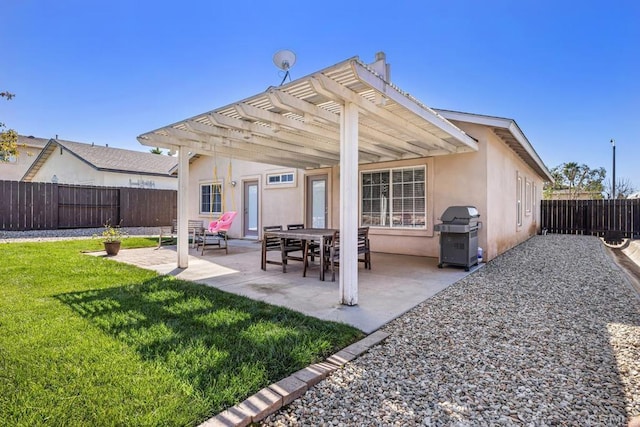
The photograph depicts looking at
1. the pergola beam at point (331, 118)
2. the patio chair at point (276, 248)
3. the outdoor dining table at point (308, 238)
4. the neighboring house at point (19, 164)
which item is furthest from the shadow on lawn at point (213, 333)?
the neighboring house at point (19, 164)

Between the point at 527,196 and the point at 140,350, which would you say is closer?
the point at 140,350

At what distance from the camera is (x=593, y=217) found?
15.0 meters

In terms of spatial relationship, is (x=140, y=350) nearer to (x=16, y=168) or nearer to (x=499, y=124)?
(x=499, y=124)

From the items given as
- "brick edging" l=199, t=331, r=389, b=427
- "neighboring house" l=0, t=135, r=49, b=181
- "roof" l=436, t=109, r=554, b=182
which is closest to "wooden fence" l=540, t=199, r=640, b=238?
"roof" l=436, t=109, r=554, b=182

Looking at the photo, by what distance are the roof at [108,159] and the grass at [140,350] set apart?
1385 centimetres

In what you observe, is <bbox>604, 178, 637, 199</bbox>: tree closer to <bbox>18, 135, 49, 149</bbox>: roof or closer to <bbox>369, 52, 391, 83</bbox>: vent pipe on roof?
<bbox>369, 52, 391, 83</bbox>: vent pipe on roof

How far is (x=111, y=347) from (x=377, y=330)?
7.85 ft

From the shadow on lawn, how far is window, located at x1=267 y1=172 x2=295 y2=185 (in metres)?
7.00

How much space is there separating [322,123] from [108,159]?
1770cm

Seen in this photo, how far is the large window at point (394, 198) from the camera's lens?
27.3 feet

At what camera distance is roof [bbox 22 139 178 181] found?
57.4ft

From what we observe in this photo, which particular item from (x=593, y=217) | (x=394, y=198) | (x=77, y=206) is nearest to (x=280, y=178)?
(x=394, y=198)

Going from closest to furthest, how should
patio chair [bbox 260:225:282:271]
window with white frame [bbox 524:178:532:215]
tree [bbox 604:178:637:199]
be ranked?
patio chair [bbox 260:225:282:271] < window with white frame [bbox 524:178:532:215] < tree [bbox 604:178:637:199]

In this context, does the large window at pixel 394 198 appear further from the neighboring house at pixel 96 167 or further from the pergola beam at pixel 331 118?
the neighboring house at pixel 96 167
